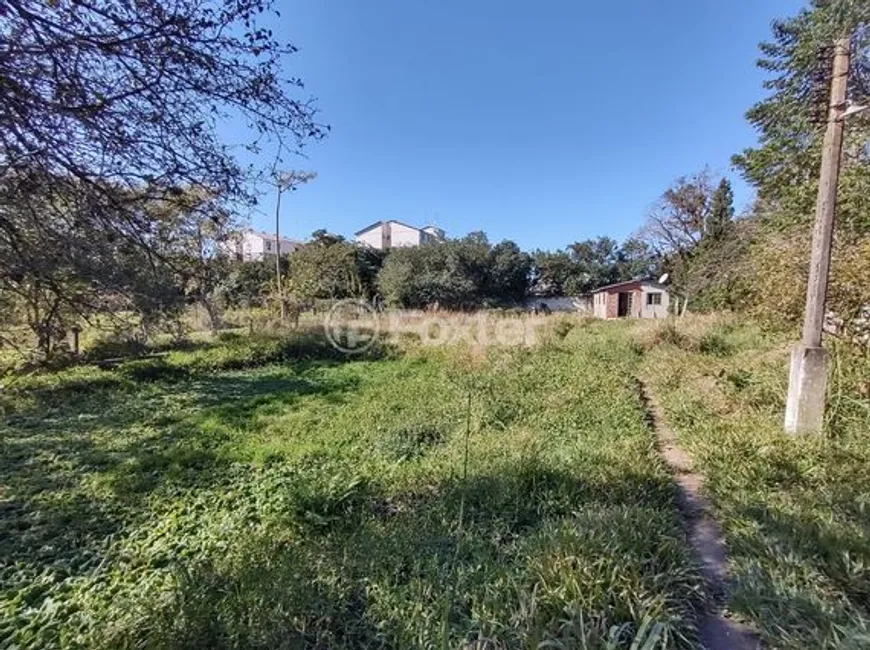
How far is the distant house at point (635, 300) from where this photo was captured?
88.2 feet

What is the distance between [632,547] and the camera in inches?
98.6

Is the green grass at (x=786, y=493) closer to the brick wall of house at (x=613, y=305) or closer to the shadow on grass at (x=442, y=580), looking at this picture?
the shadow on grass at (x=442, y=580)

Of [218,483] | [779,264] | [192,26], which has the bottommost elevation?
[218,483]

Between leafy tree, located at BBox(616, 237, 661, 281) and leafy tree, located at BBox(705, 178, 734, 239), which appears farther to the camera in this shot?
leafy tree, located at BBox(616, 237, 661, 281)

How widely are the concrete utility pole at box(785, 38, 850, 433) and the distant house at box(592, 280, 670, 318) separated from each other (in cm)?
2337

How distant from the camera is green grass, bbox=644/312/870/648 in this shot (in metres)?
2.10

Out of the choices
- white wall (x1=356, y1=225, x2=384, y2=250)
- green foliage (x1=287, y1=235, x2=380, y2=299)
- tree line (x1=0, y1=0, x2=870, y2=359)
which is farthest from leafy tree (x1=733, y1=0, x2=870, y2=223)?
white wall (x1=356, y1=225, x2=384, y2=250)

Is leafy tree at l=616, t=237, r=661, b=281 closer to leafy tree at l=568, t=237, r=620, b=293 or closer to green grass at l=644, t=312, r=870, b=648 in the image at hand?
leafy tree at l=568, t=237, r=620, b=293

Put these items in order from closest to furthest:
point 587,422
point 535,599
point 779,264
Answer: point 535,599 → point 587,422 → point 779,264

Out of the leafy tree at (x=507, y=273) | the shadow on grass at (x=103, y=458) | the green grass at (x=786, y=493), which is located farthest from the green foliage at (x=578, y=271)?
the shadow on grass at (x=103, y=458)

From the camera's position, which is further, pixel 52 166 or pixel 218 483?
pixel 218 483

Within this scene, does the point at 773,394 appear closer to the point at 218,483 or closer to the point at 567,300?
the point at 218,483

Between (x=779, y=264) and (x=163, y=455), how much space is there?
8294 mm

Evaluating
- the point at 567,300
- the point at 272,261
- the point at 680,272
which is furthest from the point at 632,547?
the point at 567,300
